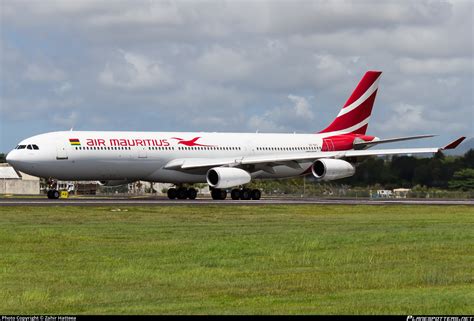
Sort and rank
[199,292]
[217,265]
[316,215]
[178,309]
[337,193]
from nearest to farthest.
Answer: [178,309] < [199,292] < [217,265] < [316,215] < [337,193]

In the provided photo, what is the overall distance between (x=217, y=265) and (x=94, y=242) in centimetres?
667

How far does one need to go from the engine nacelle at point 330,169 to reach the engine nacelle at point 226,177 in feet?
15.3

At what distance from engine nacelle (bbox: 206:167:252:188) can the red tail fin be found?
42.8 feet

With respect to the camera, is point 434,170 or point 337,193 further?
point 337,193

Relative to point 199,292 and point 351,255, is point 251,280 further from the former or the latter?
point 351,255

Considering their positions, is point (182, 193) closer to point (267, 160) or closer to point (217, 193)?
point (217, 193)

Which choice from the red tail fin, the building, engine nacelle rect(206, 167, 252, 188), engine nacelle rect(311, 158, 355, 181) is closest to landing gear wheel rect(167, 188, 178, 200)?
engine nacelle rect(206, 167, 252, 188)

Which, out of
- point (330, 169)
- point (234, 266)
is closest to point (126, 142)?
point (330, 169)

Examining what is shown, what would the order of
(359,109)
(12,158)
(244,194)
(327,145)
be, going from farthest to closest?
(359,109)
(327,145)
(244,194)
(12,158)

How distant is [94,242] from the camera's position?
95.5ft

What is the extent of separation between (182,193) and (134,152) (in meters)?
6.53

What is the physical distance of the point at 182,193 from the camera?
218ft

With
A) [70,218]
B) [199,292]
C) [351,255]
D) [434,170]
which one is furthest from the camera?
[434,170]

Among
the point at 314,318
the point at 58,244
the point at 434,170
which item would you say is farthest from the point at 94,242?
the point at 434,170
